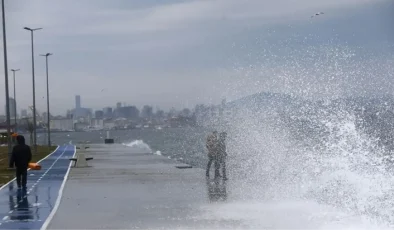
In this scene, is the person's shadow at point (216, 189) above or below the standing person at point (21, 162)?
below

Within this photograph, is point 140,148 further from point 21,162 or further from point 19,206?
point 19,206

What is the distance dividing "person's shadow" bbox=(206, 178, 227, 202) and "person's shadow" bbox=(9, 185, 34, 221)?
4715mm

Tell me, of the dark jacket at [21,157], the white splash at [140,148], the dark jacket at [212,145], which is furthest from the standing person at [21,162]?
the white splash at [140,148]

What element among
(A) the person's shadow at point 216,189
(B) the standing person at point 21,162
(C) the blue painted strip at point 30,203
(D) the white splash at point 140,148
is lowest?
(D) the white splash at point 140,148

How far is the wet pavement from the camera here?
15321 millimetres

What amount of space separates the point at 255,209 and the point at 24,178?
989 cm

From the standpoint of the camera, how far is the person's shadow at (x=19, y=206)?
16750 millimetres

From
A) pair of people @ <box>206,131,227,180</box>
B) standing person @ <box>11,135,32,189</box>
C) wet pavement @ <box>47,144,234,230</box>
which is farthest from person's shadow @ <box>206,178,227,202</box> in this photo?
standing person @ <box>11,135,32,189</box>

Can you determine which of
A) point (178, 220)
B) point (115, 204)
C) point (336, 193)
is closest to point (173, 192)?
point (115, 204)

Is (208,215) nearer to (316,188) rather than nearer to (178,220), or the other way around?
(178,220)

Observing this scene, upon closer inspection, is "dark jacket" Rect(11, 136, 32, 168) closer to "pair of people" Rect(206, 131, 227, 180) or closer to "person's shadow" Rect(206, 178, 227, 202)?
"person's shadow" Rect(206, 178, 227, 202)

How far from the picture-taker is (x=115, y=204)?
18.9 meters

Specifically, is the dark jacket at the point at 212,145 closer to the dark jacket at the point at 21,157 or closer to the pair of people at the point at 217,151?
the pair of people at the point at 217,151

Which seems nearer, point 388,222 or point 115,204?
point 388,222
